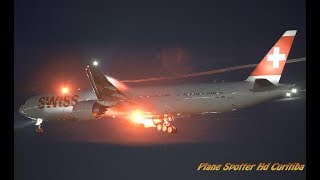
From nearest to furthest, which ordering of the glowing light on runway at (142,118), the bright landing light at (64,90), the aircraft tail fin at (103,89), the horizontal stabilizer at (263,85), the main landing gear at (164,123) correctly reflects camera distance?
the horizontal stabilizer at (263,85) → the aircraft tail fin at (103,89) → the main landing gear at (164,123) → the glowing light on runway at (142,118) → the bright landing light at (64,90)

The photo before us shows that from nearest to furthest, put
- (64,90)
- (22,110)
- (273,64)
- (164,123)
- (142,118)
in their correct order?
1. (273,64)
2. (164,123)
3. (142,118)
4. (64,90)
5. (22,110)

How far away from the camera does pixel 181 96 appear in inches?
1187

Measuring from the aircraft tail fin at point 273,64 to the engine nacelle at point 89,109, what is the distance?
26.0 feet

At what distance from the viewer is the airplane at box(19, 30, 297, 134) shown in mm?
28500

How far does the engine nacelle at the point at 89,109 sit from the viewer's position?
29656 millimetres

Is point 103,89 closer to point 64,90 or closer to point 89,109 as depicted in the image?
point 89,109

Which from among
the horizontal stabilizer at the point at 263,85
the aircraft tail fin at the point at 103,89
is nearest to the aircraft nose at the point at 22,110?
the aircraft tail fin at the point at 103,89

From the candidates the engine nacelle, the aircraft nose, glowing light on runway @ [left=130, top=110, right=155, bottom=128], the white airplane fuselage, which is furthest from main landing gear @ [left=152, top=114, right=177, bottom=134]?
the aircraft nose

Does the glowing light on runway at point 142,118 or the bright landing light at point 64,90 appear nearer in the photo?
the glowing light on runway at point 142,118

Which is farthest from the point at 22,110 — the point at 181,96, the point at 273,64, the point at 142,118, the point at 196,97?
the point at 273,64

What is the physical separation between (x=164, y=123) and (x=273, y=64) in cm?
657

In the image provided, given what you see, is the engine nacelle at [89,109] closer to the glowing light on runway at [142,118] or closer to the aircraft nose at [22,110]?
the glowing light on runway at [142,118]

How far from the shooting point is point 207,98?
29.4m

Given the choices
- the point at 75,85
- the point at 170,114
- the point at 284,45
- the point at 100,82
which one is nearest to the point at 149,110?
the point at 170,114
